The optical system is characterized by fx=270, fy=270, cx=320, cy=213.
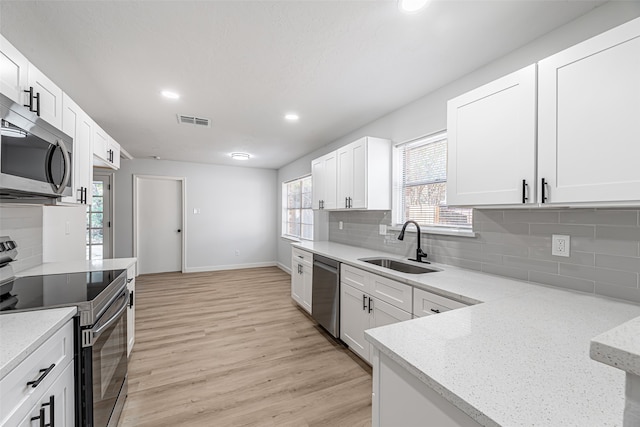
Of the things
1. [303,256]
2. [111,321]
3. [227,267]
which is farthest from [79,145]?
[227,267]

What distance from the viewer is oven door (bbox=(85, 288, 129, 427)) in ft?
4.20

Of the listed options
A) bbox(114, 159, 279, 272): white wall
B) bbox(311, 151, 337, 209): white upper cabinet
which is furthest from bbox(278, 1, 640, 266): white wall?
bbox(114, 159, 279, 272): white wall

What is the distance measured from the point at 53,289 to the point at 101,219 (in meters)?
4.63

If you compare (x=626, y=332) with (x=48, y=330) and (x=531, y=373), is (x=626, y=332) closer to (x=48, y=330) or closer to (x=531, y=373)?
(x=531, y=373)

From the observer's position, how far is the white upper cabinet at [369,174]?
2887 mm

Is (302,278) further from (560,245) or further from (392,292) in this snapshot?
(560,245)

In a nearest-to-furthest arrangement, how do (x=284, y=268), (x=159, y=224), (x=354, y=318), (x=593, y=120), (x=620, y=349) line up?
(x=620, y=349) < (x=593, y=120) < (x=354, y=318) < (x=159, y=224) < (x=284, y=268)

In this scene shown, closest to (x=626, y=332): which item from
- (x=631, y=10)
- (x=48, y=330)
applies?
(x=48, y=330)

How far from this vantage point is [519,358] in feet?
2.64

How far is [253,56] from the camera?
1971 millimetres

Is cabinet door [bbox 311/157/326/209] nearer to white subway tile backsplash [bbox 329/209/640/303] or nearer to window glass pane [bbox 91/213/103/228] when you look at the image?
white subway tile backsplash [bbox 329/209/640/303]

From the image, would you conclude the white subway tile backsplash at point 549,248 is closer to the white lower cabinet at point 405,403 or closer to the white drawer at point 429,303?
the white drawer at point 429,303

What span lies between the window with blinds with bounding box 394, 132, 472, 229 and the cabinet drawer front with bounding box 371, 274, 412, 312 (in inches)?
32.7

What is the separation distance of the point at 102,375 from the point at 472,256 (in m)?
2.49
